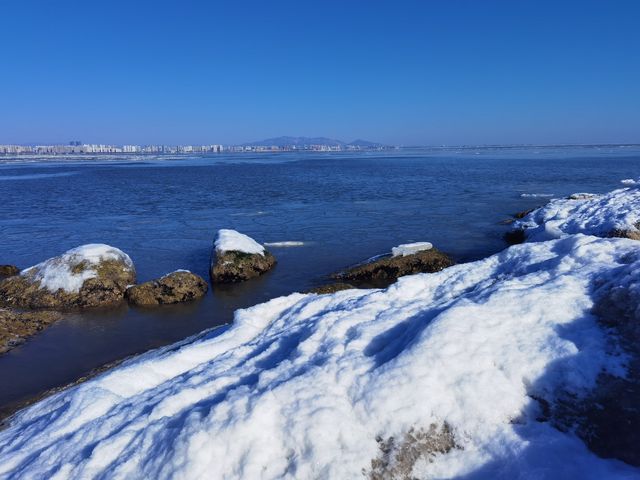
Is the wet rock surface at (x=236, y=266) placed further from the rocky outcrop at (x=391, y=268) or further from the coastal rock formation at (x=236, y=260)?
the rocky outcrop at (x=391, y=268)

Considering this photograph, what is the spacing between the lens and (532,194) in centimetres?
3672

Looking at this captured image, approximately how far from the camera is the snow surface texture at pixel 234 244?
1593 centimetres

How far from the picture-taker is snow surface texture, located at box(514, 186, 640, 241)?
1479 centimetres

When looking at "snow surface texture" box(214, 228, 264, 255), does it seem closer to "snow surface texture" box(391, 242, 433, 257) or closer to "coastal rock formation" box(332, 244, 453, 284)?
"coastal rock formation" box(332, 244, 453, 284)

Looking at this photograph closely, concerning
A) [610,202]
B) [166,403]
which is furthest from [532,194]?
[166,403]

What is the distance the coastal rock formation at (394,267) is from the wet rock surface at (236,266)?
275 cm

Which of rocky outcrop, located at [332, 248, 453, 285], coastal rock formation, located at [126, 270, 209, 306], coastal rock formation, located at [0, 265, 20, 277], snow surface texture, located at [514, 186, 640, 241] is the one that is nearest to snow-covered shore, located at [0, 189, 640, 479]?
coastal rock formation, located at [126, 270, 209, 306]

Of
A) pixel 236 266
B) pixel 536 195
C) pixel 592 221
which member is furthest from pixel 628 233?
pixel 536 195

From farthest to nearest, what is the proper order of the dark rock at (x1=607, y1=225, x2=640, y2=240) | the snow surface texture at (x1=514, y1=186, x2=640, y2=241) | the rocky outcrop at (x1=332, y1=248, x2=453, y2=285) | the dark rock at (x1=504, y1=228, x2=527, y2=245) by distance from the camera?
1. the dark rock at (x1=504, y1=228, x2=527, y2=245)
2. the snow surface texture at (x1=514, y1=186, x2=640, y2=241)
3. the rocky outcrop at (x1=332, y1=248, x2=453, y2=285)
4. the dark rock at (x1=607, y1=225, x2=640, y2=240)

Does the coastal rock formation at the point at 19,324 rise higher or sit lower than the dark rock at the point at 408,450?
lower

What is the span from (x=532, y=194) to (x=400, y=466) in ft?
120

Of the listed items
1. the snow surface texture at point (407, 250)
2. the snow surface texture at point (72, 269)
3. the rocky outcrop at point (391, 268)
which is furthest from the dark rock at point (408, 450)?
the snow surface texture at point (72, 269)

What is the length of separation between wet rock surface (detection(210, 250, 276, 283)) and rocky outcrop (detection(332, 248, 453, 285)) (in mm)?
2748

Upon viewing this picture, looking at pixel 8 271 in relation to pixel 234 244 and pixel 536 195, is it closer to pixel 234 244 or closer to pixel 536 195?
pixel 234 244
